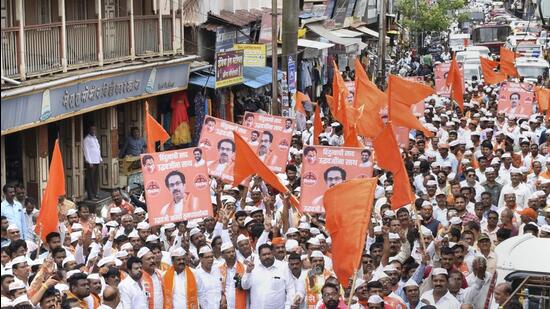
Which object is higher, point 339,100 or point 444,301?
point 339,100

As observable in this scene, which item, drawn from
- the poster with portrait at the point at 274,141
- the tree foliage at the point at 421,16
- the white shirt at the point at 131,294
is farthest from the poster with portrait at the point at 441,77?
the tree foliage at the point at 421,16

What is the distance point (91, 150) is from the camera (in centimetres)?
2028

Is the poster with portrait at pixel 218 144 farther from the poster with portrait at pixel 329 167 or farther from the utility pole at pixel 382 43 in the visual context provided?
the utility pole at pixel 382 43

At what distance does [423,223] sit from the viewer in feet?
44.2

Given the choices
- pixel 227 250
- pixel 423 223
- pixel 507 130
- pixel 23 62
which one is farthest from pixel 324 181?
pixel 507 130

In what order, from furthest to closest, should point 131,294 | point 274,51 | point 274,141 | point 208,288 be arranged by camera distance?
point 274,51
point 274,141
point 208,288
point 131,294

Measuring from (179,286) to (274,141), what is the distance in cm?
529

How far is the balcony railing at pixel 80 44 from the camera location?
17.7 m

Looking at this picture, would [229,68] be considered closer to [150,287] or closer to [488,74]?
[488,74]

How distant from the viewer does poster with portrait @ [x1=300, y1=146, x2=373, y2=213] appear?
42.7 feet

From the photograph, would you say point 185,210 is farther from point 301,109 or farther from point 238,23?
point 238,23

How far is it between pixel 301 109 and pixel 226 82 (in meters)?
1.62

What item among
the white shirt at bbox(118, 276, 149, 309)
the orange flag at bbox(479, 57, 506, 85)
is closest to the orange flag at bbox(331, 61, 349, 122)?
the white shirt at bbox(118, 276, 149, 309)

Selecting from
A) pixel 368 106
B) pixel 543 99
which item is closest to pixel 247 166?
pixel 368 106
